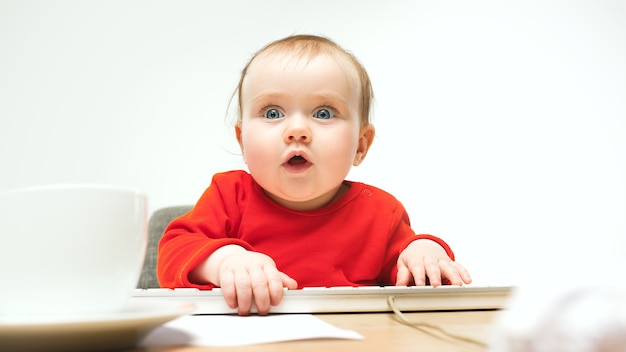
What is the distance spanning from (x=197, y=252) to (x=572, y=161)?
2.15 meters

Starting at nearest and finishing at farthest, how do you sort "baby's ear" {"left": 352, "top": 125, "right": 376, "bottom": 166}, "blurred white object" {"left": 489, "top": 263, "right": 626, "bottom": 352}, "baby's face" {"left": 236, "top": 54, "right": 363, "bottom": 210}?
"blurred white object" {"left": 489, "top": 263, "right": 626, "bottom": 352}, "baby's face" {"left": 236, "top": 54, "right": 363, "bottom": 210}, "baby's ear" {"left": 352, "top": 125, "right": 376, "bottom": 166}

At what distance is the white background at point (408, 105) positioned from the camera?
7.46ft

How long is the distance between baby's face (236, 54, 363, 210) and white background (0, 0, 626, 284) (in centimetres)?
133

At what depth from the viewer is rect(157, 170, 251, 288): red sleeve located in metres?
0.76

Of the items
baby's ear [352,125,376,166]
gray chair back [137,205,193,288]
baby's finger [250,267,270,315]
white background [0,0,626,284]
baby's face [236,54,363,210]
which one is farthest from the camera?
white background [0,0,626,284]

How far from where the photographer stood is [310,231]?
1.04 m

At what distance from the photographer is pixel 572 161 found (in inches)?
98.5

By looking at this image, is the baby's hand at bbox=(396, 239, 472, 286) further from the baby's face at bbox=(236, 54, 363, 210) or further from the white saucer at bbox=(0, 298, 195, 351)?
the white saucer at bbox=(0, 298, 195, 351)

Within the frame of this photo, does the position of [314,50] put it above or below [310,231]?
above

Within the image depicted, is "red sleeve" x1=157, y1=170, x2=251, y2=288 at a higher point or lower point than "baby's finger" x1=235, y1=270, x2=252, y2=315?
higher

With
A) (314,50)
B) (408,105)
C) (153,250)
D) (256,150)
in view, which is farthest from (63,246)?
(408,105)

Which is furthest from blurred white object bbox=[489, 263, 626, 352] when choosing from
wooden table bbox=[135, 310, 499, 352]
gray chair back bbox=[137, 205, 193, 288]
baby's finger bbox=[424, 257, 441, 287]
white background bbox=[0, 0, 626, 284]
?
A: white background bbox=[0, 0, 626, 284]

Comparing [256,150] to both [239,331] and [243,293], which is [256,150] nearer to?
[243,293]

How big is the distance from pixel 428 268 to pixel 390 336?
15.0 inches
